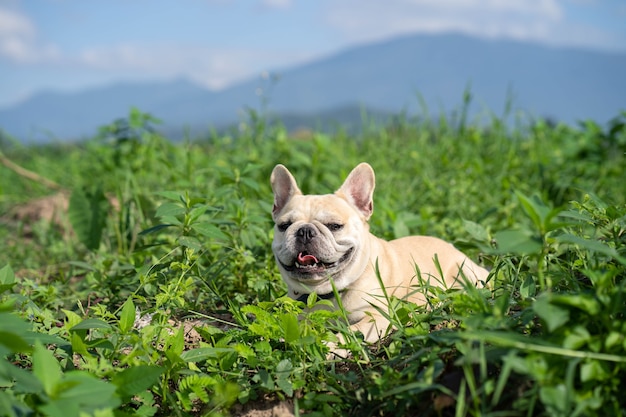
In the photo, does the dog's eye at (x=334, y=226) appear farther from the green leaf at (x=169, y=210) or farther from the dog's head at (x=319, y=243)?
the green leaf at (x=169, y=210)

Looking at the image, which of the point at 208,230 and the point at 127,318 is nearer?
the point at 127,318

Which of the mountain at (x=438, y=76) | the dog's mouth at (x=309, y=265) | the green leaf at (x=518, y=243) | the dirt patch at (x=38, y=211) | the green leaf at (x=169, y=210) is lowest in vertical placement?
the mountain at (x=438, y=76)

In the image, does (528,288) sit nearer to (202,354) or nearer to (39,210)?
(202,354)

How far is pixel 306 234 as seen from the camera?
297 cm

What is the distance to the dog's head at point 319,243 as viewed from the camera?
297 centimetres

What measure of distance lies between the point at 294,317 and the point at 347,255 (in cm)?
79

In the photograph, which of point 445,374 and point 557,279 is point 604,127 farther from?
point 445,374

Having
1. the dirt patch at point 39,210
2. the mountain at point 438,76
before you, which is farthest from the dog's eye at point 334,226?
the mountain at point 438,76

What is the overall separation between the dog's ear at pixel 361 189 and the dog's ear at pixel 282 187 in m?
0.26

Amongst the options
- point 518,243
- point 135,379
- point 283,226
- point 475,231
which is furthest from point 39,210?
point 518,243

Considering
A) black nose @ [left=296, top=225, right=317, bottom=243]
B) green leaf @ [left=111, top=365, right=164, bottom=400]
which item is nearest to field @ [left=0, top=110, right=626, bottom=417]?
green leaf @ [left=111, top=365, right=164, bottom=400]

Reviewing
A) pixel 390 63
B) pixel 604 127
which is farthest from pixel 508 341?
pixel 390 63

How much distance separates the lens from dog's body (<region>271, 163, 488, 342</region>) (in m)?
2.97

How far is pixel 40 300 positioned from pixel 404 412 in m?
2.25
